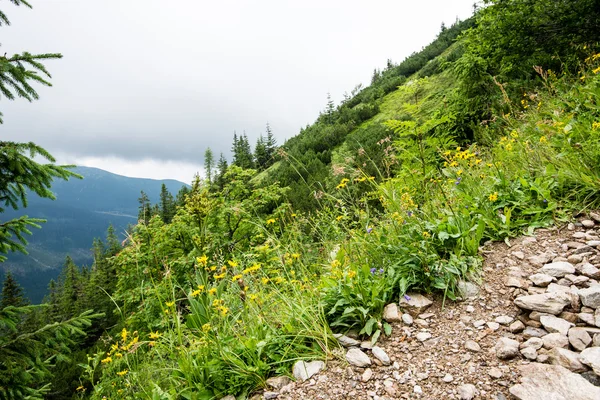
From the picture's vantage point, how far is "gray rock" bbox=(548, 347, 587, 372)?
1535 mm

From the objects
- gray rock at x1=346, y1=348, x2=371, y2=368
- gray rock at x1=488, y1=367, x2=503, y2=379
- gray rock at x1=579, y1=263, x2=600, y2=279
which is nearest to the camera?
gray rock at x1=488, y1=367, x2=503, y2=379

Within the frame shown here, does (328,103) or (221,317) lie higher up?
(328,103)

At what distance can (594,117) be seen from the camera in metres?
3.37

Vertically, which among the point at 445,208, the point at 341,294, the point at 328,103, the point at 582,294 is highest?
the point at 328,103

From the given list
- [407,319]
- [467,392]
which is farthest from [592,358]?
[407,319]

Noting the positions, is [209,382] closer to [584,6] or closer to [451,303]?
[451,303]

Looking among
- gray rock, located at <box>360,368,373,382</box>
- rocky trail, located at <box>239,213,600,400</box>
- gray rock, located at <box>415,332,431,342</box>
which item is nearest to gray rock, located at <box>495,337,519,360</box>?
rocky trail, located at <box>239,213,600,400</box>

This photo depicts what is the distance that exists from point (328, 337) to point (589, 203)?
2680 millimetres

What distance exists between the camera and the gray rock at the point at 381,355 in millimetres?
1940

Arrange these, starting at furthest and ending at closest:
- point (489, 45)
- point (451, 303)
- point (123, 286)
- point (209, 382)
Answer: point (123, 286), point (489, 45), point (451, 303), point (209, 382)

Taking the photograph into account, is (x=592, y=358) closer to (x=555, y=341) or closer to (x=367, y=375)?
(x=555, y=341)

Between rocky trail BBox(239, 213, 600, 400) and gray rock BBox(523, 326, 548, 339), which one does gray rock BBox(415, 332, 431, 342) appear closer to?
rocky trail BBox(239, 213, 600, 400)

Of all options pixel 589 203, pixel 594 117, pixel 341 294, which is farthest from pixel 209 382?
pixel 594 117

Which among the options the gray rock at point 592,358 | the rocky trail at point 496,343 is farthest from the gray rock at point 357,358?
the gray rock at point 592,358
